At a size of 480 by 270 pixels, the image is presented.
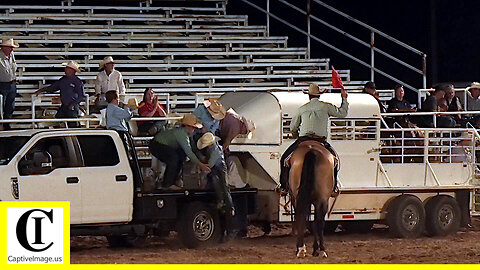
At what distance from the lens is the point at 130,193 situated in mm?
15719

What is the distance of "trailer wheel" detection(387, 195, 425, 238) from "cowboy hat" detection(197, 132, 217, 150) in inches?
119

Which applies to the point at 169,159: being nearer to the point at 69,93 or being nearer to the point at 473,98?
the point at 69,93

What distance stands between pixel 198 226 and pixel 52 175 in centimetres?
207

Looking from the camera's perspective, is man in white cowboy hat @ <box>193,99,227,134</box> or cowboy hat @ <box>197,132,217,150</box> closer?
cowboy hat @ <box>197,132,217,150</box>

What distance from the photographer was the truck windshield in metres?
15.2

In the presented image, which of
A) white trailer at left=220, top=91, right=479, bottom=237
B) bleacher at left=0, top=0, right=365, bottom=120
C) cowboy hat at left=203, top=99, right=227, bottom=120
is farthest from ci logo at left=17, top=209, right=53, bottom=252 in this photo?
bleacher at left=0, top=0, right=365, bottom=120

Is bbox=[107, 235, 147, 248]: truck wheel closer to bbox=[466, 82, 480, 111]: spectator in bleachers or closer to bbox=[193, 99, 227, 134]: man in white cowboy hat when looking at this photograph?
bbox=[193, 99, 227, 134]: man in white cowboy hat

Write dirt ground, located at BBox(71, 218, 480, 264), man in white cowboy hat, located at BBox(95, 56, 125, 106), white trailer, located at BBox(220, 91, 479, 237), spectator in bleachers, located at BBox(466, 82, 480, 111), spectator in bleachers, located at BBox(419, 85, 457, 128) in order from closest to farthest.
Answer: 1. dirt ground, located at BBox(71, 218, 480, 264)
2. white trailer, located at BBox(220, 91, 479, 237)
3. man in white cowboy hat, located at BBox(95, 56, 125, 106)
4. spectator in bleachers, located at BBox(419, 85, 457, 128)
5. spectator in bleachers, located at BBox(466, 82, 480, 111)

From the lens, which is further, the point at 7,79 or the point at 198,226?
the point at 7,79

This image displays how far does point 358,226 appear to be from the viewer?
18828mm

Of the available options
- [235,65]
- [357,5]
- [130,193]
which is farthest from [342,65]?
[130,193]

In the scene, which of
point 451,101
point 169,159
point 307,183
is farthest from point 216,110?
point 451,101

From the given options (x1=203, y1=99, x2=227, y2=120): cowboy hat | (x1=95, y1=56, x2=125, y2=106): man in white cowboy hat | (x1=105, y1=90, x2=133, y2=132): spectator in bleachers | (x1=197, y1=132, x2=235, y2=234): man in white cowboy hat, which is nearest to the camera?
(x1=197, y1=132, x2=235, y2=234): man in white cowboy hat

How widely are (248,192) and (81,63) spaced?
6615 mm
